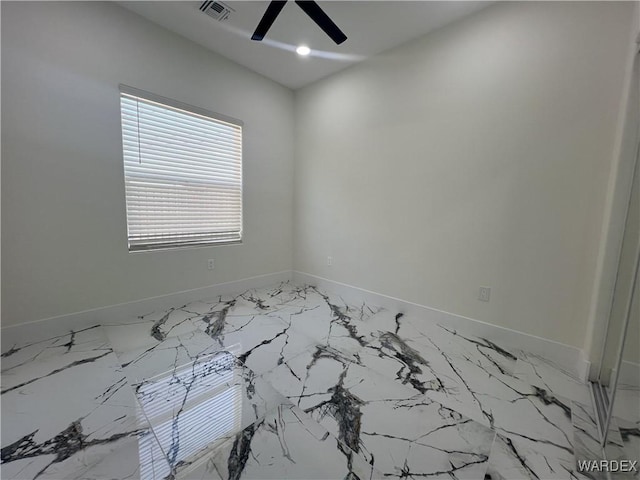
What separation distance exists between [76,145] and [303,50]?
91.8 inches

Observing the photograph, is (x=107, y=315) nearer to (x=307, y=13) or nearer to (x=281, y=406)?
(x=281, y=406)

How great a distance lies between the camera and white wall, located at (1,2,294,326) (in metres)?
1.87

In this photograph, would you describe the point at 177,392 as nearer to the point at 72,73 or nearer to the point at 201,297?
the point at 201,297

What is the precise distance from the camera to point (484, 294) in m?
2.26

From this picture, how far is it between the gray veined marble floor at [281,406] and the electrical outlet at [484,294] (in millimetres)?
368

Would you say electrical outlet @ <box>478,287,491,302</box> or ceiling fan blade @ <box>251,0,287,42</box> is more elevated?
ceiling fan blade @ <box>251,0,287,42</box>

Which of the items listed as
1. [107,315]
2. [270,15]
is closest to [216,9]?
[270,15]

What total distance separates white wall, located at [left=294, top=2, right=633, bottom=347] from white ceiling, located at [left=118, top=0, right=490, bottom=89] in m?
0.17

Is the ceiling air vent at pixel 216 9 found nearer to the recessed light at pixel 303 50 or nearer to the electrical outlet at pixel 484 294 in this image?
the recessed light at pixel 303 50

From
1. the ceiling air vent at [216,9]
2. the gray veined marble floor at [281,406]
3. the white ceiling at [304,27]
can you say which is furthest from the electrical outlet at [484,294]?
the ceiling air vent at [216,9]

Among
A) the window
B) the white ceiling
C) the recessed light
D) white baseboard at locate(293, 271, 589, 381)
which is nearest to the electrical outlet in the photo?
white baseboard at locate(293, 271, 589, 381)

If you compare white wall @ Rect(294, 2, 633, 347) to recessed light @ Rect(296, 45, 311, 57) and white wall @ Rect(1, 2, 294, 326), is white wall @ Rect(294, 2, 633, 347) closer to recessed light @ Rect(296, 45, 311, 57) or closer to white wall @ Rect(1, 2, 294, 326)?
recessed light @ Rect(296, 45, 311, 57)

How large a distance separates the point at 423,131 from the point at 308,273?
234 cm

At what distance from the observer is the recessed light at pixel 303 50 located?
2.67 meters
